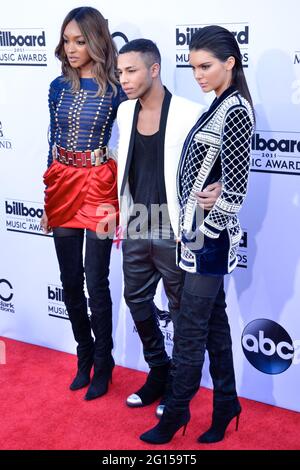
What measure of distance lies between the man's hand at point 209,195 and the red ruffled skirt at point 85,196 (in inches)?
28.1

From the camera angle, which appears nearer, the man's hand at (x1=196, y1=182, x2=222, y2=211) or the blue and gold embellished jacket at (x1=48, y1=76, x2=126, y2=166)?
the man's hand at (x1=196, y1=182, x2=222, y2=211)

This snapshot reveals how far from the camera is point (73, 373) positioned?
3.54m

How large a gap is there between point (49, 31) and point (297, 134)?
144 cm

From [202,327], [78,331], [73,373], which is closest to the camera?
[202,327]

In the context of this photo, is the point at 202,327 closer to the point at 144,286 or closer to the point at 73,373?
the point at 144,286

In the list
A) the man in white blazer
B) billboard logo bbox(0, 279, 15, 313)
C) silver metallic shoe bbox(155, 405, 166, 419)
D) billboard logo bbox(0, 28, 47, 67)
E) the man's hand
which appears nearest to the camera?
the man's hand

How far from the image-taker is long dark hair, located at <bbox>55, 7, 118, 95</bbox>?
9.34ft

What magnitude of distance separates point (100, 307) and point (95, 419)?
20.7 inches

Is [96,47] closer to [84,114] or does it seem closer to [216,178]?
[84,114]

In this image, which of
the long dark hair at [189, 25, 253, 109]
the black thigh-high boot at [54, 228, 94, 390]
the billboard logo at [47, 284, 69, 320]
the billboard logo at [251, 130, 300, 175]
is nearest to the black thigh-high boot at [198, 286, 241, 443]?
the billboard logo at [251, 130, 300, 175]

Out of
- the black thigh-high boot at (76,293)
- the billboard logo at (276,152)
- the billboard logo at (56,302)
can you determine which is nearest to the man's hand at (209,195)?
the billboard logo at (276,152)

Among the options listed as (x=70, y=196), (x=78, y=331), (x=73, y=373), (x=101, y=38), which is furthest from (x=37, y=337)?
(x=101, y=38)

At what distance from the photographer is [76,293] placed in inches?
126

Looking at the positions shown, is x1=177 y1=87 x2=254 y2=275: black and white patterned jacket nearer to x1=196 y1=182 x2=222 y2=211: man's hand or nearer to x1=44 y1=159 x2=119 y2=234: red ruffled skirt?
x1=196 y1=182 x2=222 y2=211: man's hand
